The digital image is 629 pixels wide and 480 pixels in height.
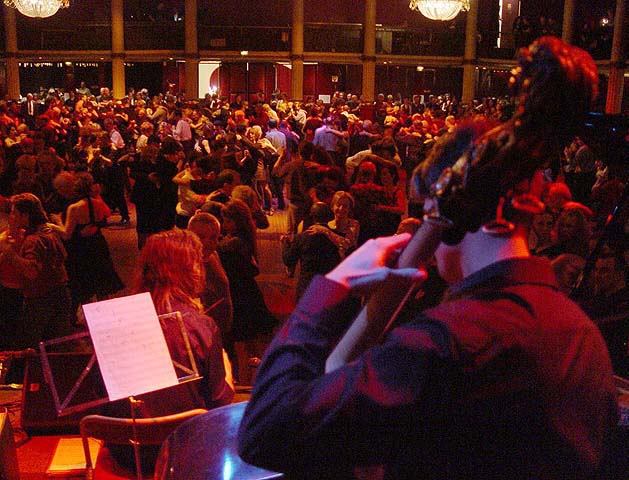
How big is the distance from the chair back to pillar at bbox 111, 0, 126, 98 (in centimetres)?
2948

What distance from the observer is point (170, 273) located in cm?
366

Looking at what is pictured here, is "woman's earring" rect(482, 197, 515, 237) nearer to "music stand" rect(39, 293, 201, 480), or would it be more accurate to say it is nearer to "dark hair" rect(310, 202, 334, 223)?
"music stand" rect(39, 293, 201, 480)

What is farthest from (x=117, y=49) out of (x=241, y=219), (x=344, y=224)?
(x=241, y=219)

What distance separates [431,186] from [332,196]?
6219 millimetres

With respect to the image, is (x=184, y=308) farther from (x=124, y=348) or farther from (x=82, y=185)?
(x=82, y=185)

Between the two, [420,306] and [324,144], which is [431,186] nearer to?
[420,306]

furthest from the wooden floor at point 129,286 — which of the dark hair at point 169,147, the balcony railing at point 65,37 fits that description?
the balcony railing at point 65,37

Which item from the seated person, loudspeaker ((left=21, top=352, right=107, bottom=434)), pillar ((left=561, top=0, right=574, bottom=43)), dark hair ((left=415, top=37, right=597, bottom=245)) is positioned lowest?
loudspeaker ((left=21, top=352, right=107, bottom=434))

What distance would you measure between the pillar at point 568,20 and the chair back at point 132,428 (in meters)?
29.1

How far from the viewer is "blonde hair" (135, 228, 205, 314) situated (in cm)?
362

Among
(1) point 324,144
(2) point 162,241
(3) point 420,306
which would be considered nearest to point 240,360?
(3) point 420,306

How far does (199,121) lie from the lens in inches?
765

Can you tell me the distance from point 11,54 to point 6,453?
30.7 meters

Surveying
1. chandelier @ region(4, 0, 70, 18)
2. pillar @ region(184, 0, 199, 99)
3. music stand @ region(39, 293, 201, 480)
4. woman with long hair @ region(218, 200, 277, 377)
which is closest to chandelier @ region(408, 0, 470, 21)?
chandelier @ region(4, 0, 70, 18)
